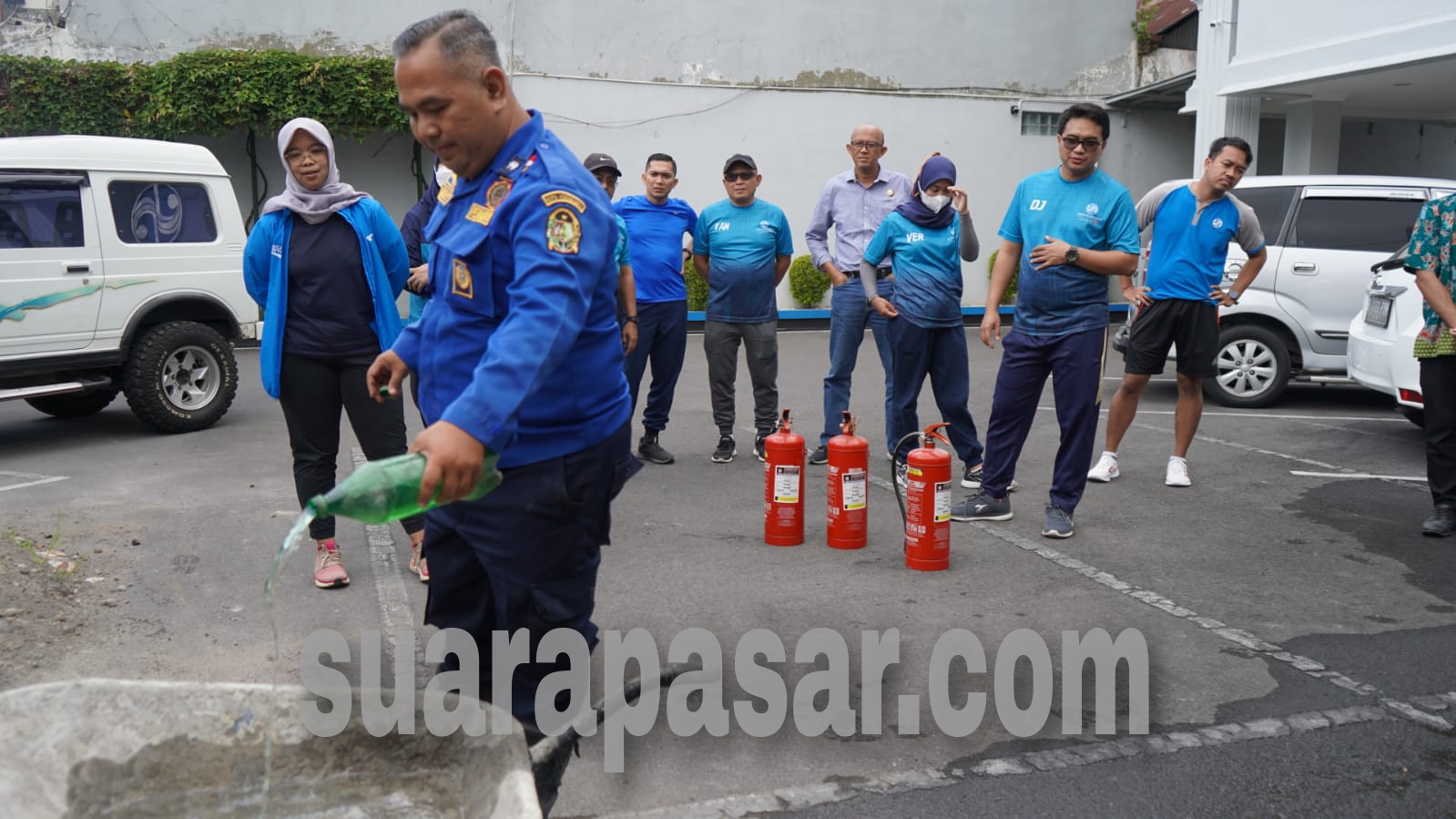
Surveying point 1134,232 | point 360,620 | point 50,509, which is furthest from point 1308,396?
point 50,509

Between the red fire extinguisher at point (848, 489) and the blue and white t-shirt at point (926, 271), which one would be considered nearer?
the red fire extinguisher at point (848, 489)

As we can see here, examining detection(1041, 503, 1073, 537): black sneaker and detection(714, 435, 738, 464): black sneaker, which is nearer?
detection(1041, 503, 1073, 537): black sneaker

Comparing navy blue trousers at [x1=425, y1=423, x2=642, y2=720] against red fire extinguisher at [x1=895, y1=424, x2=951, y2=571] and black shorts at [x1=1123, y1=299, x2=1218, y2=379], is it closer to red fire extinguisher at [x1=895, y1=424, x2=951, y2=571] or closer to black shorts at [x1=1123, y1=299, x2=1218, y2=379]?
red fire extinguisher at [x1=895, y1=424, x2=951, y2=571]

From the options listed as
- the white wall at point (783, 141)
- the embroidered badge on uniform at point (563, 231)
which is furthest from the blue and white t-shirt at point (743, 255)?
the white wall at point (783, 141)

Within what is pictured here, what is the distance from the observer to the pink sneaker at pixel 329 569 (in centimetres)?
534

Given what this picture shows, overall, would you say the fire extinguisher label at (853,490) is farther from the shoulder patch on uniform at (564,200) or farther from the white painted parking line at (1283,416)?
the white painted parking line at (1283,416)

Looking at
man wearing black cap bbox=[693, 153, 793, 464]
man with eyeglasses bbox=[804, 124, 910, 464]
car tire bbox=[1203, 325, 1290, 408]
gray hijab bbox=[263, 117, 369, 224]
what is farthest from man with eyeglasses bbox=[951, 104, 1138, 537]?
car tire bbox=[1203, 325, 1290, 408]

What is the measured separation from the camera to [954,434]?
7270 mm

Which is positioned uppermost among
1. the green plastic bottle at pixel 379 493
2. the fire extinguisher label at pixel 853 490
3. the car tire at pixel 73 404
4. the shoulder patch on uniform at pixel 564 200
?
the shoulder patch on uniform at pixel 564 200

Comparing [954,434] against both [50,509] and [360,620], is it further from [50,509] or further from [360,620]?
[50,509]

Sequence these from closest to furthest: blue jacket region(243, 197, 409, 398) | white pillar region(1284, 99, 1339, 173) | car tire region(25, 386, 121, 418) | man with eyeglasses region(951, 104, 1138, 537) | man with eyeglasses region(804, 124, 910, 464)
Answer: blue jacket region(243, 197, 409, 398) → man with eyeglasses region(951, 104, 1138, 537) → man with eyeglasses region(804, 124, 910, 464) → car tire region(25, 386, 121, 418) → white pillar region(1284, 99, 1339, 173)

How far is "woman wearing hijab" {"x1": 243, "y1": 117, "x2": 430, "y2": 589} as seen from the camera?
16.6 feet

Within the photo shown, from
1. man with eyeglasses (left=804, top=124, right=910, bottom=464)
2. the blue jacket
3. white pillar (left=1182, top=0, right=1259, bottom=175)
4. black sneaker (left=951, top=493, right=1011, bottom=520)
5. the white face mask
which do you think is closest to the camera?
the blue jacket

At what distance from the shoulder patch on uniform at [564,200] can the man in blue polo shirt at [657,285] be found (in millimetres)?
5335
